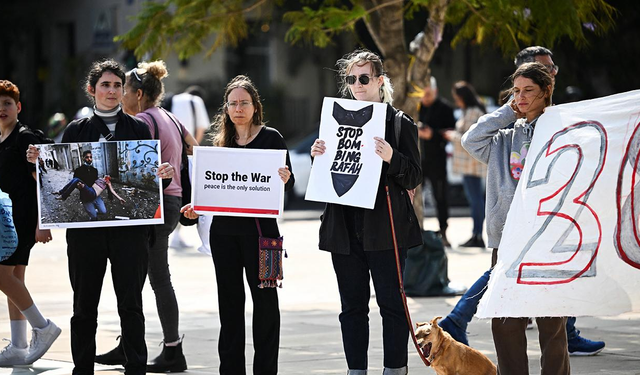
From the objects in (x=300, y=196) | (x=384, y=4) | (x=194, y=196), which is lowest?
(x=300, y=196)

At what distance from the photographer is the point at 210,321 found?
956 cm

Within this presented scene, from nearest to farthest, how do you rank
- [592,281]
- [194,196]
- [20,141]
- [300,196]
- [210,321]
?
[592,281]
[194,196]
[20,141]
[210,321]
[300,196]

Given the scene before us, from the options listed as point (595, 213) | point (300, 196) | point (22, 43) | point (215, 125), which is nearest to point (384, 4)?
point (215, 125)

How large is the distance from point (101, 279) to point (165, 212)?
1005 mm

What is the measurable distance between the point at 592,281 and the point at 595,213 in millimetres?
353

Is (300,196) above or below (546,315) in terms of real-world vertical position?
below

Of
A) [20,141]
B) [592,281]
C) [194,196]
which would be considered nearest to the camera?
[592,281]

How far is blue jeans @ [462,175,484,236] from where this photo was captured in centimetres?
1469

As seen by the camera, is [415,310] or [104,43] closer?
[415,310]

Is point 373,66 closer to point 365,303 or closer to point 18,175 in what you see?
point 365,303

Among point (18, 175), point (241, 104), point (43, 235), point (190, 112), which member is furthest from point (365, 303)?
point (190, 112)

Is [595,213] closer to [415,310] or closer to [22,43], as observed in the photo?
[415,310]

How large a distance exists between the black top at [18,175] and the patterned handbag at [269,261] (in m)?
1.89

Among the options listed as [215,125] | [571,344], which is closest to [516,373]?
[571,344]
